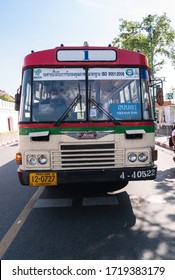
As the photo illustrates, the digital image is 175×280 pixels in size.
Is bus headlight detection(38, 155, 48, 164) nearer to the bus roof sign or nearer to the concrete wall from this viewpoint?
the bus roof sign

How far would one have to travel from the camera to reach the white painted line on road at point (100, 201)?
17.9 ft

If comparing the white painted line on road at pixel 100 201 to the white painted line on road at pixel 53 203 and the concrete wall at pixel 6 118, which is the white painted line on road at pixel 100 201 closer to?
the white painted line on road at pixel 53 203

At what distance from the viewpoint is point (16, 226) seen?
14.6ft

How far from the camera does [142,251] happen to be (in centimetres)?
346

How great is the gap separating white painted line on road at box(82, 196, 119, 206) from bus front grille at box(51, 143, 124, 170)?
3.83 feet

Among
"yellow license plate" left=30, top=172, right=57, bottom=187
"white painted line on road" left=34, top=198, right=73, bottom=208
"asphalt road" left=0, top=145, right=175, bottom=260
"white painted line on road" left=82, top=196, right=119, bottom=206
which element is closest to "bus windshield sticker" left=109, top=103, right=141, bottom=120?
"yellow license plate" left=30, top=172, right=57, bottom=187

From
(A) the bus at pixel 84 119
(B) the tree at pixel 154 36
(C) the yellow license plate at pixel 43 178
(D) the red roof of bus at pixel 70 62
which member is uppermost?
(B) the tree at pixel 154 36

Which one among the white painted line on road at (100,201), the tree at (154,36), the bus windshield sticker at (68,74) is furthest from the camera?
the tree at (154,36)

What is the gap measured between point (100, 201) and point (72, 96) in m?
2.30

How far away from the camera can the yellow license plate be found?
4.55 metres

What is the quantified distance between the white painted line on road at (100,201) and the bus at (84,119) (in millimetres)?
1003

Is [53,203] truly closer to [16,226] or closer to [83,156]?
[16,226]

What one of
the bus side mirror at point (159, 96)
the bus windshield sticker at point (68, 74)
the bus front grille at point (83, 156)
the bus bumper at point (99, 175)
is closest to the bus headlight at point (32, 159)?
the bus bumper at point (99, 175)
